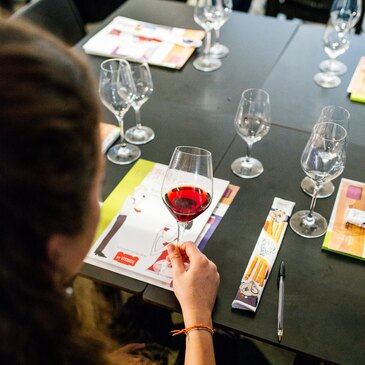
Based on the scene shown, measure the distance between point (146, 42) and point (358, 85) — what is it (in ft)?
2.40

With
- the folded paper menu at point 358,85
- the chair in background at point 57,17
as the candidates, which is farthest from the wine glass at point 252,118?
the chair in background at point 57,17

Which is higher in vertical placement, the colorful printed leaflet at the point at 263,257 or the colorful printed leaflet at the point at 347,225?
the colorful printed leaflet at the point at 347,225

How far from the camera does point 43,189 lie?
570mm

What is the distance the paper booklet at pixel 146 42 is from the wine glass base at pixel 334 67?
1.41ft

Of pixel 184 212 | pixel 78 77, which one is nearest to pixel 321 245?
pixel 184 212

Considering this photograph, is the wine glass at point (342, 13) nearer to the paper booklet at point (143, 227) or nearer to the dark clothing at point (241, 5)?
the paper booklet at point (143, 227)

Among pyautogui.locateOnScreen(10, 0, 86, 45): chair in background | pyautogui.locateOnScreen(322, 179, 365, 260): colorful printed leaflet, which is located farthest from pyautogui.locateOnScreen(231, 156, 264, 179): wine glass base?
pyautogui.locateOnScreen(10, 0, 86, 45): chair in background

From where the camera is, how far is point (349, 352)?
89 cm

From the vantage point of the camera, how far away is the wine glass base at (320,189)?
120 cm

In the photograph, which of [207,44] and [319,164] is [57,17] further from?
[319,164]

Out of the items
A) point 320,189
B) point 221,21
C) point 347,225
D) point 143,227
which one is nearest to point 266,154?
point 320,189

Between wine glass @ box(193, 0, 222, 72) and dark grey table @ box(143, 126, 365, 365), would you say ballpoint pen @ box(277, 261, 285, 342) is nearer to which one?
dark grey table @ box(143, 126, 365, 365)

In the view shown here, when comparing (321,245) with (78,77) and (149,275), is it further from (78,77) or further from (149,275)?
(78,77)

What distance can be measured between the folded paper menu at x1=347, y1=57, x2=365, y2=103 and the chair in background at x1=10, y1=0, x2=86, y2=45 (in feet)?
3.58
